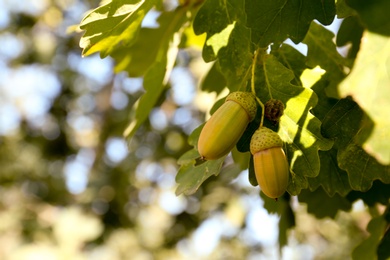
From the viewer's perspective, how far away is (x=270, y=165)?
3.75ft

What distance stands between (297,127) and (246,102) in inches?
4.9

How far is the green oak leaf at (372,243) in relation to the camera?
1.75 m

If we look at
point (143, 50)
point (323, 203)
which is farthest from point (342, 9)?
point (143, 50)

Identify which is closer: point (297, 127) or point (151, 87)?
point (297, 127)

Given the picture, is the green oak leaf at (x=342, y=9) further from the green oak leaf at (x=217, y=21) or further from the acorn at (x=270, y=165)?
the acorn at (x=270, y=165)

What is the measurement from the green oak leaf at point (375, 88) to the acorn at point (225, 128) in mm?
364

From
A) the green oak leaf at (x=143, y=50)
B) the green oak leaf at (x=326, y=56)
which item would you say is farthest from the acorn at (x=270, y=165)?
the green oak leaf at (x=143, y=50)

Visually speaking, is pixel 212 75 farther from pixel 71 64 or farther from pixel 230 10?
pixel 71 64

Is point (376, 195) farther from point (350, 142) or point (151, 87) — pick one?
point (151, 87)

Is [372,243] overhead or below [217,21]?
below

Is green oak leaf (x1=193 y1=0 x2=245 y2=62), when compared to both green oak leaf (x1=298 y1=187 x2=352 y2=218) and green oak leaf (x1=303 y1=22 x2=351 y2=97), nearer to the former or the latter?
green oak leaf (x1=303 y1=22 x2=351 y2=97)

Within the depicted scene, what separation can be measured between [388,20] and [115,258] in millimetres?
5380

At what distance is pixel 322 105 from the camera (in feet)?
4.44

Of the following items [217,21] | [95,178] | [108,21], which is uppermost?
[108,21]
